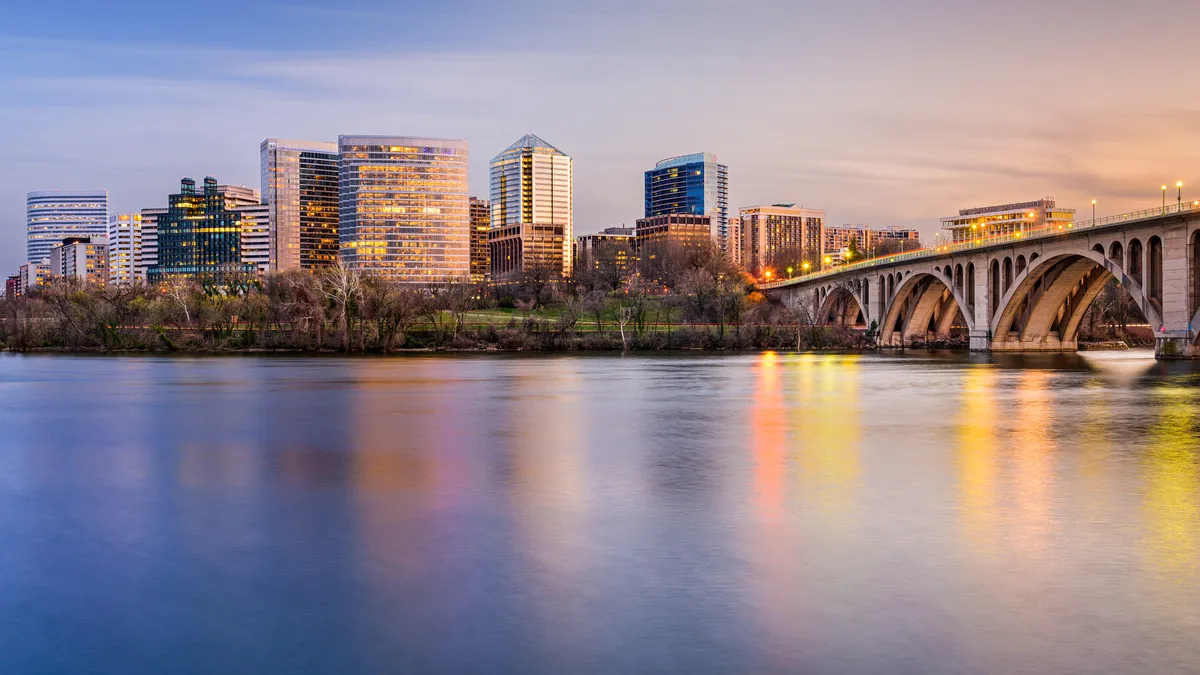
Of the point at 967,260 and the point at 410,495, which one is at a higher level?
the point at 967,260

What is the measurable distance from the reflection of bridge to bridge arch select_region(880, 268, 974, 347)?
15 cm

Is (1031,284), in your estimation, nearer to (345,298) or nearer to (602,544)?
(345,298)

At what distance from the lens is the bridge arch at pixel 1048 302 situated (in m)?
93.2

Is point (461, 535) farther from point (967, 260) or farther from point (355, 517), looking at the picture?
point (967, 260)

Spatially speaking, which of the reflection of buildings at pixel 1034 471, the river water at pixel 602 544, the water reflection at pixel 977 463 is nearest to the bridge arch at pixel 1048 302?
the water reflection at pixel 977 463

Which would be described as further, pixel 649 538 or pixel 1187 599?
pixel 649 538

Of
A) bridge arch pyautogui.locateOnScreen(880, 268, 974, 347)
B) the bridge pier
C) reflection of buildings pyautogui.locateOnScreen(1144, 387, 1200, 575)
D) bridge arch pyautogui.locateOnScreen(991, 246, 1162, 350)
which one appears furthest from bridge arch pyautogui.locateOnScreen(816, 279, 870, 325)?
reflection of buildings pyautogui.locateOnScreen(1144, 387, 1200, 575)

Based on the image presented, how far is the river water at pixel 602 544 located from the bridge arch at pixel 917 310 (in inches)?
3394

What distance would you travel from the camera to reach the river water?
11.6 metres

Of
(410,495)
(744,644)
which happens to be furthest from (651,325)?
(744,644)

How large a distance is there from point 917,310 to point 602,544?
115777 mm

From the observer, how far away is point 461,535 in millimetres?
17359

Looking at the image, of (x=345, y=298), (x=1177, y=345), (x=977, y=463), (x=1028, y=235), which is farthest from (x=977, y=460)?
(x=345, y=298)

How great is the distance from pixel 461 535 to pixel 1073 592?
9763mm
